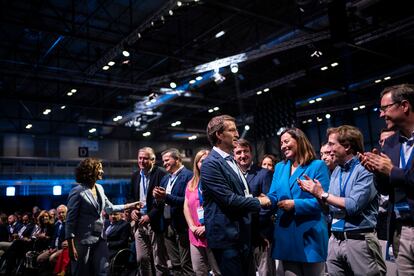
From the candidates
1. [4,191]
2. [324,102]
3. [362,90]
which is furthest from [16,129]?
[362,90]

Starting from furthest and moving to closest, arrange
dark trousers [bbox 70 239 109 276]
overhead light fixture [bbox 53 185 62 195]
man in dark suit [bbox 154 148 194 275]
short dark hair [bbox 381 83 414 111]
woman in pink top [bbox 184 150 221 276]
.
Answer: overhead light fixture [bbox 53 185 62 195], man in dark suit [bbox 154 148 194 275], woman in pink top [bbox 184 150 221 276], dark trousers [bbox 70 239 109 276], short dark hair [bbox 381 83 414 111]

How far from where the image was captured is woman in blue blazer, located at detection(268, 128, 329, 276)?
7.59ft

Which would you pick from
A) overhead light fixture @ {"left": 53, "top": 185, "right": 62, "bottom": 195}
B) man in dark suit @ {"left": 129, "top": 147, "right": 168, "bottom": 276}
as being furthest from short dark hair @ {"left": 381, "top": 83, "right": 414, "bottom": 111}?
overhead light fixture @ {"left": 53, "top": 185, "right": 62, "bottom": 195}

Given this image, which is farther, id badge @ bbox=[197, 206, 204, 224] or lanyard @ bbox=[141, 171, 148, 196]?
lanyard @ bbox=[141, 171, 148, 196]

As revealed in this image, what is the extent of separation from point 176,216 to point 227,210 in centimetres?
194

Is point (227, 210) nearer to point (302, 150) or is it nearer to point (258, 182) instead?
point (302, 150)

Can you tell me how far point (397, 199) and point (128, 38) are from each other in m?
8.11

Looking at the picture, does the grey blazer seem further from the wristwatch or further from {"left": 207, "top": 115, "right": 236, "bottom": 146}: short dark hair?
the wristwatch

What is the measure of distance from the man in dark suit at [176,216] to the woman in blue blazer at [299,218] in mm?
1669

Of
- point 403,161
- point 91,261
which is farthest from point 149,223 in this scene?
point 403,161

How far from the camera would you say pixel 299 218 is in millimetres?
2367

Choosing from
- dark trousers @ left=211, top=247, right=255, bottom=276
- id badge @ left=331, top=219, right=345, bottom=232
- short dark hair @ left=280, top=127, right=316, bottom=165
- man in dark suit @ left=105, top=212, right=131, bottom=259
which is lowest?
man in dark suit @ left=105, top=212, right=131, bottom=259

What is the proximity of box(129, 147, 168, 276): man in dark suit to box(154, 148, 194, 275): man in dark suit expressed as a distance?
10 centimetres

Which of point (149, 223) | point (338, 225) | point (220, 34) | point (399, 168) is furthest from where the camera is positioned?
point (220, 34)
